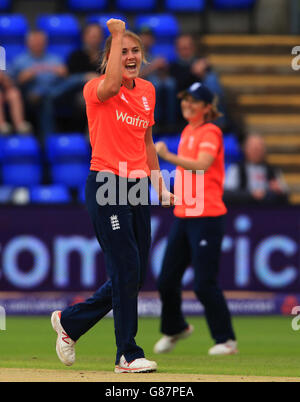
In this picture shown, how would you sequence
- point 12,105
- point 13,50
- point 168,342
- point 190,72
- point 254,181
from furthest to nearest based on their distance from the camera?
point 13,50, point 190,72, point 12,105, point 254,181, point 168,342

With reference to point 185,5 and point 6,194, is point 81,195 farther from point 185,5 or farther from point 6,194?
point 185,5

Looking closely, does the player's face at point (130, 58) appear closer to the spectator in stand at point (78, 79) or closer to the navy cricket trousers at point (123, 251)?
the navy cricket trousers at point (123, 251)

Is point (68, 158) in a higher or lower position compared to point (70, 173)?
higher

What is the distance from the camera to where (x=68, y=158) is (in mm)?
13281

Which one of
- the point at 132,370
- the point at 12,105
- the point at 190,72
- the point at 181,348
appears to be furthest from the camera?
the point at 190,72

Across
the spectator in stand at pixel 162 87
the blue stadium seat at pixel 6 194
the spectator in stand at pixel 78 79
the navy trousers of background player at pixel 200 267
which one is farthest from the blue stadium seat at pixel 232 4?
the navy trousers of background player at pixel 200 267

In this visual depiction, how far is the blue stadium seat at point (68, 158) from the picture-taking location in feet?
43.3

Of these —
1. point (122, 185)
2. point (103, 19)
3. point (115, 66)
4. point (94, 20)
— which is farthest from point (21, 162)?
point (115, 66)

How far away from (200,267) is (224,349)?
707 millimetres

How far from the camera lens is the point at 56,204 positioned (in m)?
11.9

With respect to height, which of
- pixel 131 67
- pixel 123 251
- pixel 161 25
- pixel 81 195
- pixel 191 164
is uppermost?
pixel 161 25

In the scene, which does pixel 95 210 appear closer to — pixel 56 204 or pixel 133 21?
pixel 56 204

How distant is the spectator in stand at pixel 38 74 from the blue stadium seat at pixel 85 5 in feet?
7.67
